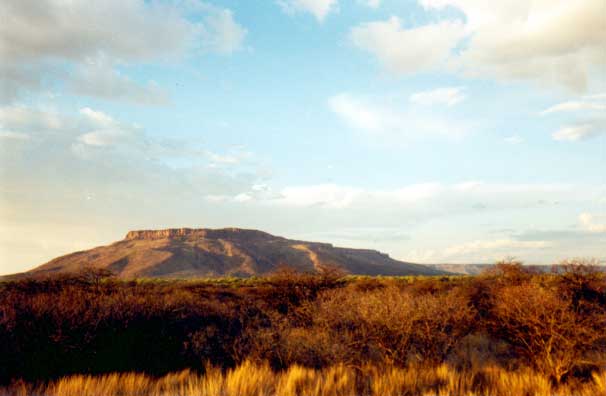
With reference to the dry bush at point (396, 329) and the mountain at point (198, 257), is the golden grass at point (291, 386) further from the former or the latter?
the mountain at point (198, 257)

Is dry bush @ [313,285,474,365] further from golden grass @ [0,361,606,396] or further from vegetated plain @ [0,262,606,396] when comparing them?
golden grass @ [0,361,606,396]

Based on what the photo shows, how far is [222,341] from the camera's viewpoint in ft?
39.2

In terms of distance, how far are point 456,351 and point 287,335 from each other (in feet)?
17.6

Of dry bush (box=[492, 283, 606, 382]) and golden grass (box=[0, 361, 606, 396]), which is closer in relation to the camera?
golden grass (box=[0, 361, 606, 396])

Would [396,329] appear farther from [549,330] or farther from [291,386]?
[291,386]

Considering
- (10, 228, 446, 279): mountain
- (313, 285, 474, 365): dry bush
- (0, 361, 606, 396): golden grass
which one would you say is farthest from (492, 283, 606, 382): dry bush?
(10, 228, 446, 279): mountain

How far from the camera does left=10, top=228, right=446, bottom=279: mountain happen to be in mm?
110125

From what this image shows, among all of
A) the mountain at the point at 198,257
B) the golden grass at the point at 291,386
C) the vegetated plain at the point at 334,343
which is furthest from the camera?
the mountain at the point at 198,257

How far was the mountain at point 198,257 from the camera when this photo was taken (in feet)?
361

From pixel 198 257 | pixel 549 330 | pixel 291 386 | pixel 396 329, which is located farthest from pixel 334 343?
pixel 198 257

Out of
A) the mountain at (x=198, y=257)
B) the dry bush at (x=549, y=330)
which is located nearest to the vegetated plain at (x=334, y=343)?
the dry bush at (x=549, y=330)

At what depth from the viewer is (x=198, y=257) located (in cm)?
12175

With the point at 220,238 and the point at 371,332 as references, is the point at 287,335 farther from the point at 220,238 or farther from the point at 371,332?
the point at 220,238

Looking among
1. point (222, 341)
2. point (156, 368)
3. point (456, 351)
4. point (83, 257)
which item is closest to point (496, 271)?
point (456, 351)
